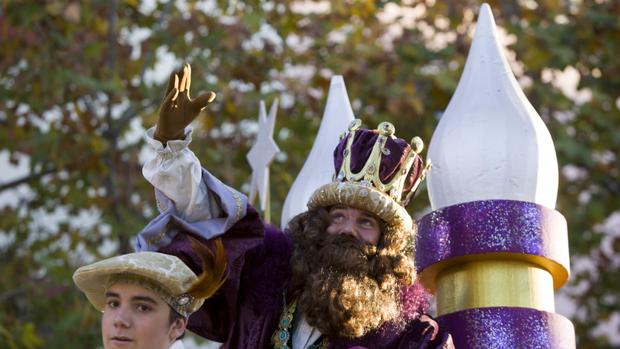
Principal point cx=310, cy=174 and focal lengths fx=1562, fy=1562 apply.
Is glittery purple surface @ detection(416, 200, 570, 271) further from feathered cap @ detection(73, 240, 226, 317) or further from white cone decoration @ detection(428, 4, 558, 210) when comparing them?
feathered cap @ detection(73, 240, 226, 317)

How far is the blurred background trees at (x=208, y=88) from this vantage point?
9969 millimetres

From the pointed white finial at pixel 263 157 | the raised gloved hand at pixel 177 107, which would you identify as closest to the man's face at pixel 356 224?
the raised gloved hand at pixel 177 107

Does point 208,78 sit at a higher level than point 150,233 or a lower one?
lower

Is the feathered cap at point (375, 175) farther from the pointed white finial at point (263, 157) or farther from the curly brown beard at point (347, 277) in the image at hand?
the pointed white finial at point (263, 157)

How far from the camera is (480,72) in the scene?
Result: 5418 millimetres

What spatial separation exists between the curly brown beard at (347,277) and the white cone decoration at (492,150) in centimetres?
28

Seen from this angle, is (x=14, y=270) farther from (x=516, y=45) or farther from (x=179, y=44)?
(x=516, y=45)

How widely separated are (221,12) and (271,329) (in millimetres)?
5548

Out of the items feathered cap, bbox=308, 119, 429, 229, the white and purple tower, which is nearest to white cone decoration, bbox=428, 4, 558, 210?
the white and purple tower

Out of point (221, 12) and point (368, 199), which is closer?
point (368, 199)

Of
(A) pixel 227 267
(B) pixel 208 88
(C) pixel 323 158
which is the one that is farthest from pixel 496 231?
(B) pixel 208 88

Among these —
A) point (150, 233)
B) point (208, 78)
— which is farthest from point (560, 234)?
point (208, 78)

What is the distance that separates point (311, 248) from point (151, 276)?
0.63 meters

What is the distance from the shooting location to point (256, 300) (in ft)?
16.9
